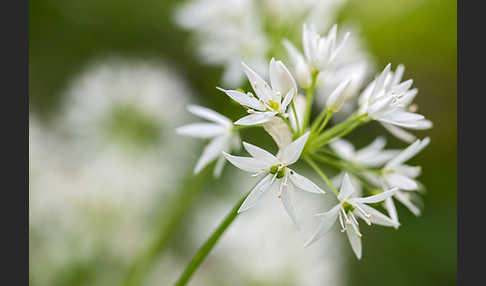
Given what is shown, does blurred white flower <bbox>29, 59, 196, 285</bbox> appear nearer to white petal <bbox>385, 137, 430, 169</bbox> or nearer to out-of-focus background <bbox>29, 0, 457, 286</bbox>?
out-of-focus background <bbox>29, 0, 457, 286</bbox>

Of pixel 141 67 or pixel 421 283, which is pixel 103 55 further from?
pixel 421 283

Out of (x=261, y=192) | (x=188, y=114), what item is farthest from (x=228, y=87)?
(x=261, y=192)

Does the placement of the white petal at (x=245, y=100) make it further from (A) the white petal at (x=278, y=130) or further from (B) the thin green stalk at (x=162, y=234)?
(B) the thin green stalk at (x=162, y=234)

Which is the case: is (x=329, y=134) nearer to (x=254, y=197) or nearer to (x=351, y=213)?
(x=351, y=213)

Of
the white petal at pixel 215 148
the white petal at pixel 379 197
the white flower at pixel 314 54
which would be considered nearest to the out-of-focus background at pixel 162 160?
the white petal at pixel 215 148

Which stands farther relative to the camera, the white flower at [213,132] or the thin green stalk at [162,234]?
the thin green stalk at [162,234]

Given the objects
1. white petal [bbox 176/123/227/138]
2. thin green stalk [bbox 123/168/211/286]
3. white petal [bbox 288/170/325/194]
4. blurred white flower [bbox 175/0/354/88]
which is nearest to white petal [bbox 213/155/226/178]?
white petal [bbox 176/123/227/138]

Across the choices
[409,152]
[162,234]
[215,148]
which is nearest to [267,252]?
[162,234]
